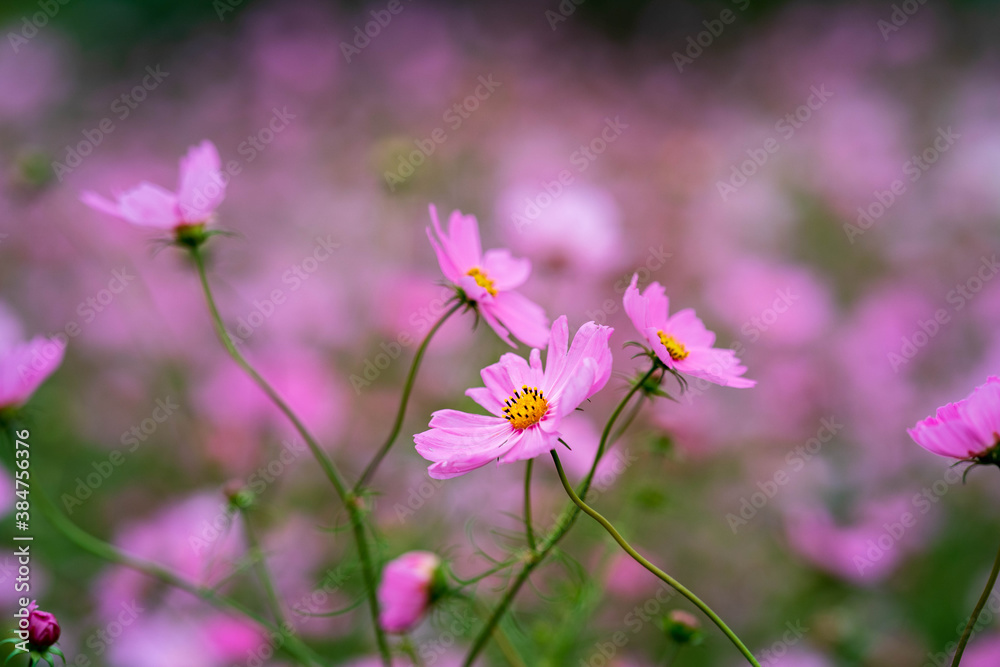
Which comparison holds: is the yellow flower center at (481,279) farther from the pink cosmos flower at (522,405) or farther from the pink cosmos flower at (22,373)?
the pink cosmos flower at (22,373)

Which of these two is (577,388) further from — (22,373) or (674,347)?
(22,373)

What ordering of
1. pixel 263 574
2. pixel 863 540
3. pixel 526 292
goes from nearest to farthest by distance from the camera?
pixel 263 574 → pixel 863 540 → pixel 526 292

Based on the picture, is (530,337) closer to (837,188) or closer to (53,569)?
(53,569)

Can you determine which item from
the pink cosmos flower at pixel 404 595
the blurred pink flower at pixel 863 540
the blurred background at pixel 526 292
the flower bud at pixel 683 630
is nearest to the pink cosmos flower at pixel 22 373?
the blurred background at pixel 526 292

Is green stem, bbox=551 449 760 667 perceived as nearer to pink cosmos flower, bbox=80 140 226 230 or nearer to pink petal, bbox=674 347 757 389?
pink petal, bbox=674 347 757 389

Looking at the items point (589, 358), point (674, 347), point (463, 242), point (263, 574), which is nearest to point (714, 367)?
point (674, 347)

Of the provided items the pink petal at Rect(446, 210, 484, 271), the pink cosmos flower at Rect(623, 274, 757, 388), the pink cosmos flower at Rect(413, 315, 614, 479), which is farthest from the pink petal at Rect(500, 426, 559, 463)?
the pink petal at Rect(446, 210, 484, 271)

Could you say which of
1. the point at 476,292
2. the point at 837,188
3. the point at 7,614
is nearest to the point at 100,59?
the point at 7,614

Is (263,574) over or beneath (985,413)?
beneath
